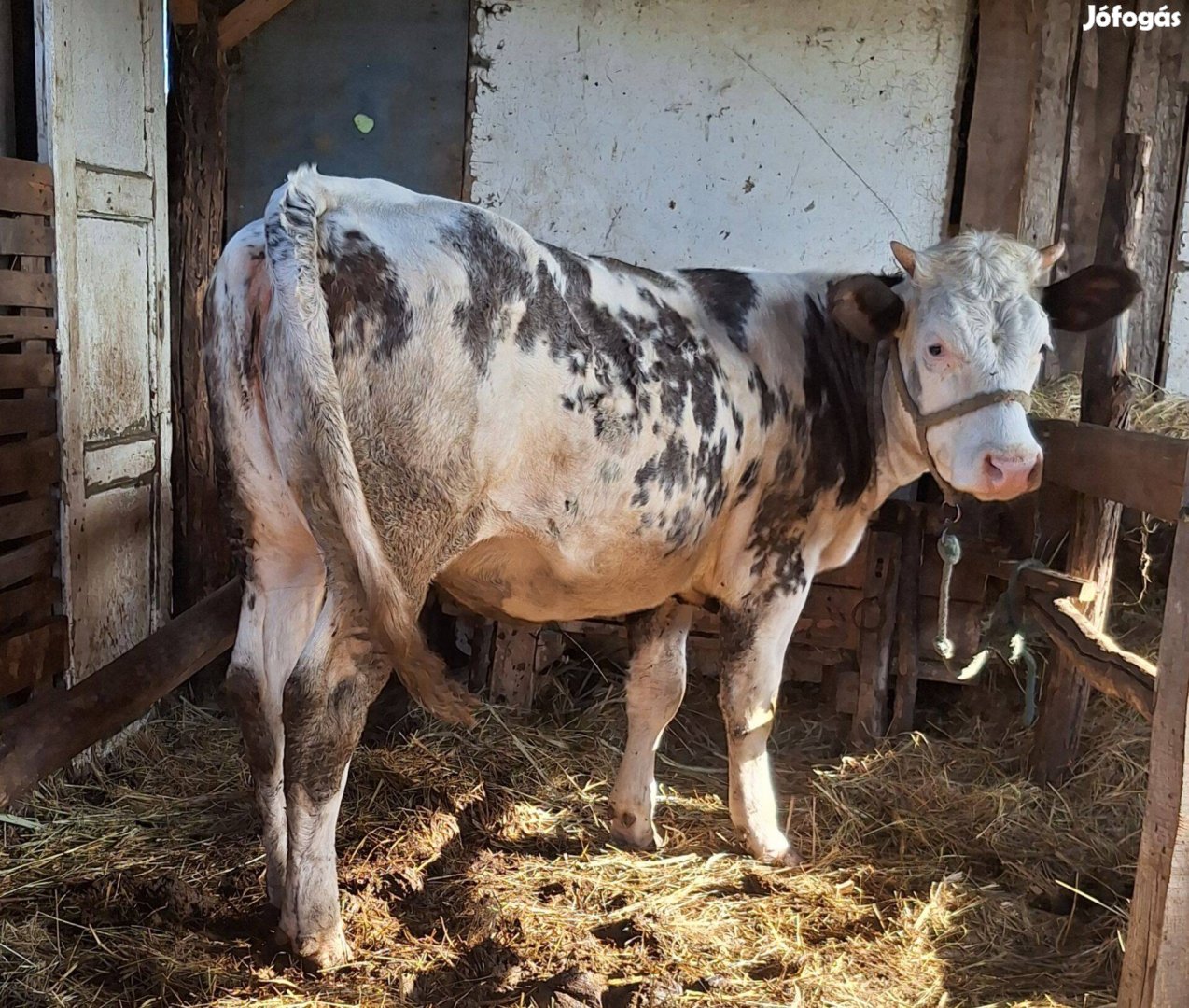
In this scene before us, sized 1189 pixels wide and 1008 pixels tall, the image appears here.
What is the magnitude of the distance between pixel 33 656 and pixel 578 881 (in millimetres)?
2114

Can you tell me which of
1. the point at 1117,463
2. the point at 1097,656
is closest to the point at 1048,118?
the point at 1117,463

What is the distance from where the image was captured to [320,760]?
291 cm

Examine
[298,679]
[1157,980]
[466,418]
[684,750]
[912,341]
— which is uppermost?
[912,341]

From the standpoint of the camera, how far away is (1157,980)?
7.86 ft

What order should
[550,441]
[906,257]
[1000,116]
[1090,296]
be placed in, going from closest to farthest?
1. [550,441]
2. [906,257]
3. [1090,296]
4. [1000,116]

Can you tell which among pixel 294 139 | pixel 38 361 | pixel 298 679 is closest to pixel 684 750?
pixel 298 679

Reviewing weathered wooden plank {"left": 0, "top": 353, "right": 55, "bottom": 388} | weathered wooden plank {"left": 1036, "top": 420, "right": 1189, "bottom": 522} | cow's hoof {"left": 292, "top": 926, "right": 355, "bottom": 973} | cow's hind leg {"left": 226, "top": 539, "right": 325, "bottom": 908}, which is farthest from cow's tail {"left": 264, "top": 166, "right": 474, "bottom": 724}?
weathered wooden plank {"left": 1036, "top": 420, "right": 1189, "bottom": 522}

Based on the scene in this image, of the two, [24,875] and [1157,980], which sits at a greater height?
[1157,980]

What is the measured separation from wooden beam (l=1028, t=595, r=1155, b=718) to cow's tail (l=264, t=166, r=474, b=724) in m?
1.78

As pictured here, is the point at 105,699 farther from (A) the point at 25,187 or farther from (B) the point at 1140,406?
(B) the point at 1140,406

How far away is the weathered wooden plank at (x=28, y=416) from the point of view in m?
3.86

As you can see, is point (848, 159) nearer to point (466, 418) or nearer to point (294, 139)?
point (294, 139)

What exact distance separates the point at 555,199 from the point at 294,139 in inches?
51.3

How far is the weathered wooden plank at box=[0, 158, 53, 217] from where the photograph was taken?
3.74m
